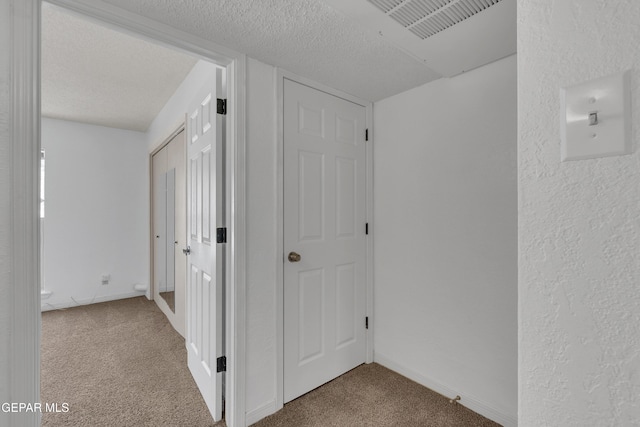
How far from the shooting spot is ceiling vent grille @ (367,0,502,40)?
1.24m

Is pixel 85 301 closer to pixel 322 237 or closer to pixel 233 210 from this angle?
pixel 233 210

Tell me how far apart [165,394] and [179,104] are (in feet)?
7.67

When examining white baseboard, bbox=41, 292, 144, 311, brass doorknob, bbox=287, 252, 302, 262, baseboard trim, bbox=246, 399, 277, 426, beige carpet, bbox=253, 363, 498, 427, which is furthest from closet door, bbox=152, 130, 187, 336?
beige carpet, bbox=253, 363, 498, 427

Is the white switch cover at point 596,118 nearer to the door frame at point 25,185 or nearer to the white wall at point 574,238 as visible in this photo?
the white wall at point 574,238

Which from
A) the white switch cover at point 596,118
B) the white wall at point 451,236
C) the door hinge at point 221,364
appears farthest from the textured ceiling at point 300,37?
the door hinge at point 221,364

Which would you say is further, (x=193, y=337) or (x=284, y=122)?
(x=193, y=337)

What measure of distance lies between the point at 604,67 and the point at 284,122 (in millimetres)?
1619

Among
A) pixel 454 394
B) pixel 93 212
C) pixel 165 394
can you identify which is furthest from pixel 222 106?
pixel 93 212

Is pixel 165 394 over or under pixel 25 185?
under

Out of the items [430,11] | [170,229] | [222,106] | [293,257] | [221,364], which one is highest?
[430,11]

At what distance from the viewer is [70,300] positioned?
3764mm

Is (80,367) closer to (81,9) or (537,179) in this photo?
(81,9)

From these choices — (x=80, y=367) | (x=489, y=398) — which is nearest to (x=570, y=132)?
(x=489, y=398)

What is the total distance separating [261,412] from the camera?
1.73 metres
